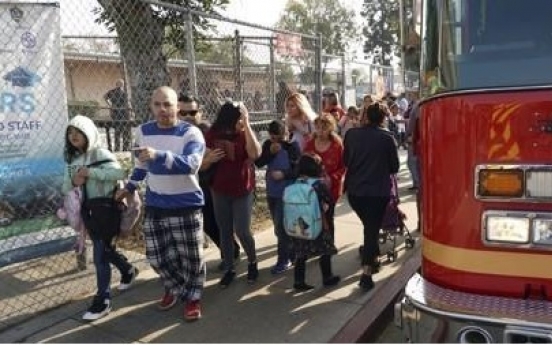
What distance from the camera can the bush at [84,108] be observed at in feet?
24.2

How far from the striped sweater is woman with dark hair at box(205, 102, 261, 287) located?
1.81 feet

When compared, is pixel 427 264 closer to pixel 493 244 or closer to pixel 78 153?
pixel 493 244

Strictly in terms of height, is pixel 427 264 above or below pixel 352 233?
above

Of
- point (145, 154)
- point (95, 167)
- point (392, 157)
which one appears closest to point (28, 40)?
point (95, 167)

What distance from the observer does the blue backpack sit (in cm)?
453

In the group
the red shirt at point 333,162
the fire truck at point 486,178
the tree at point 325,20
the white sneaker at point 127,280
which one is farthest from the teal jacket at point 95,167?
the tree at point 325,20

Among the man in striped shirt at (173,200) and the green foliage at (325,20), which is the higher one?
the green foliage at (325,20)

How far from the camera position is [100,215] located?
4262 millimetres

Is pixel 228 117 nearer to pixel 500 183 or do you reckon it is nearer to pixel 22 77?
pixel 22 77

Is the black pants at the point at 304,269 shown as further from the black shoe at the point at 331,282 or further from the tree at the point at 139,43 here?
the tree at the point at 139,43

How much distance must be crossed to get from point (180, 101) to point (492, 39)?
10.3 feet

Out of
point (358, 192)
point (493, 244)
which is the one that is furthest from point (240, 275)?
point (493, 244)

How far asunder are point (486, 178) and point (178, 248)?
2523mm

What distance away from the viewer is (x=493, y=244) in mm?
2621
